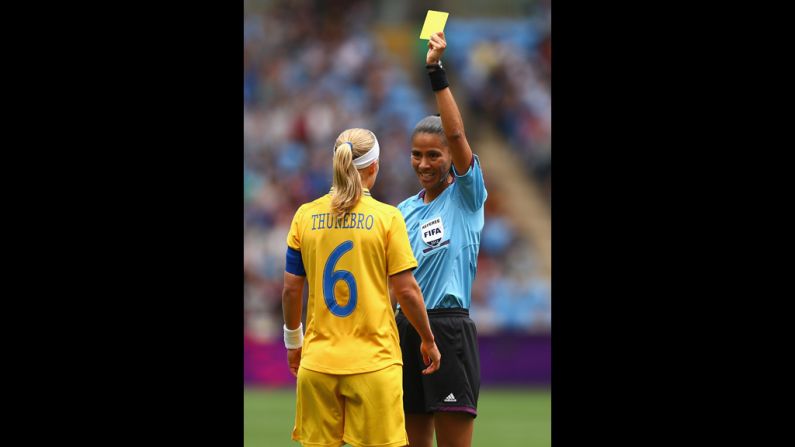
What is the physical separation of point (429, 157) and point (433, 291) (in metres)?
0.70

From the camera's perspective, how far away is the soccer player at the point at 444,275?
4.93 m

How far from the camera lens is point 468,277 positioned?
5.11m

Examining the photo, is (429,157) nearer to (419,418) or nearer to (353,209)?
(353,209)

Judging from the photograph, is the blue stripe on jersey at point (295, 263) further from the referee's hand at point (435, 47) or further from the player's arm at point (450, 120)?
the referee's hand at point (435, 47)

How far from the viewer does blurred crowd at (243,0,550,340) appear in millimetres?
13648

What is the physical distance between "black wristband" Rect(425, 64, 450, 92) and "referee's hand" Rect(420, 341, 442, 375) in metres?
1.27

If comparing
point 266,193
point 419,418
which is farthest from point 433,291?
point 266,193

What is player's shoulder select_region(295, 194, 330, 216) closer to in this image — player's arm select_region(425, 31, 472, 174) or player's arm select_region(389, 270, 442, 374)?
player's arm select_region(389, 270, 442, 374)

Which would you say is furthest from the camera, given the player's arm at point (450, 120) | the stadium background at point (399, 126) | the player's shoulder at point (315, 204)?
the stadium background at point (399, 126)

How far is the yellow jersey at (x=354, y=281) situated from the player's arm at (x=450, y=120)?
0.50 meters

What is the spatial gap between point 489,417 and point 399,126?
22.8 ft

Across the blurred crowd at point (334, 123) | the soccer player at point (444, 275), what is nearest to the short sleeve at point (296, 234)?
the soccer player at point (444, 275)

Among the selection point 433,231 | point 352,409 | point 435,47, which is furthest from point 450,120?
point 352,409

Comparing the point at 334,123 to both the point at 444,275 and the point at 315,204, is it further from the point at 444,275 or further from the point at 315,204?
the point at 315,204
